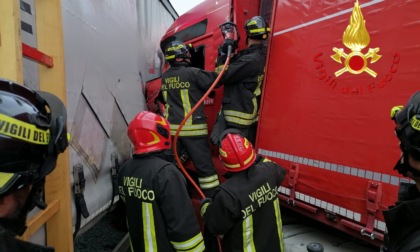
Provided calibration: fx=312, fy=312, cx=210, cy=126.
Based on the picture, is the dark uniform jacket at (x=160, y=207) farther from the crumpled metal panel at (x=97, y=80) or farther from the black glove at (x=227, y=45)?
the black glove at (x=227, y=45)

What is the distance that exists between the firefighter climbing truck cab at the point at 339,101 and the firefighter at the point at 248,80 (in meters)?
0.24

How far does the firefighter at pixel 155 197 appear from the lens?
187 cm

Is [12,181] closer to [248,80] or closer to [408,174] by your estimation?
[408,174]

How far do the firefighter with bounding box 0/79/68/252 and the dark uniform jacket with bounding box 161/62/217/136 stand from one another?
2.21 meters

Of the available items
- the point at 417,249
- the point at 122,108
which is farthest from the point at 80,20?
the point at 417,249

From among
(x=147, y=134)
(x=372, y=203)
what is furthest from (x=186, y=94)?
(x=372, y=203)

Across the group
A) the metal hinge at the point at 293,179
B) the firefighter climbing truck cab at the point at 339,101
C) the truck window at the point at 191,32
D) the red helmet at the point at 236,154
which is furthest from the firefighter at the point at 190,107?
the red helmet at the point at 236,154

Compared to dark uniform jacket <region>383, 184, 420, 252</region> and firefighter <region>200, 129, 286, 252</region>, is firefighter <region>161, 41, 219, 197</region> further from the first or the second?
dark uniform jacket <region>383, 184, 420, 252</region>

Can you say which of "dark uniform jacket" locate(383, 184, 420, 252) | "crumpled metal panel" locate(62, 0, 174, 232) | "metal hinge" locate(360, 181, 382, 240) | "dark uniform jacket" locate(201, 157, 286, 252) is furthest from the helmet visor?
"metal hinge" locate(360, 181, 382, 240)

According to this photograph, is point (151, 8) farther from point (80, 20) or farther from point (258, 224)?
point (258, 224)

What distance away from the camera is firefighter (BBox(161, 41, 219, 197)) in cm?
310

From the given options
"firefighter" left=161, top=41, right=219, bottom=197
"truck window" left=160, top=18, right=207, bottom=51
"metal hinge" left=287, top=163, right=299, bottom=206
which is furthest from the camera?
"truck window" left=160, top=18, right=207, bottom=51

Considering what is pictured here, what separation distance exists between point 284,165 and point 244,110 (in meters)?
0.72

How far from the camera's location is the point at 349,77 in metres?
1.92
